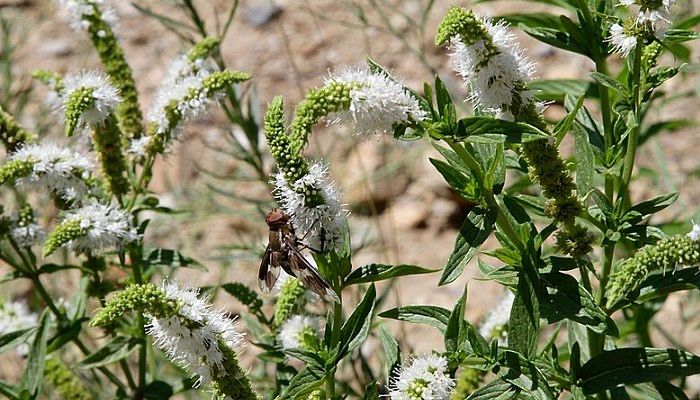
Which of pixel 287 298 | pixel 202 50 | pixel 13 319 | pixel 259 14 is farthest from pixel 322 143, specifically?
pixel 287 298

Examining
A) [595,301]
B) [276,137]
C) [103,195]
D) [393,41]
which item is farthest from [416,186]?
[276,137]

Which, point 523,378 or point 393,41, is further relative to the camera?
point 393,41

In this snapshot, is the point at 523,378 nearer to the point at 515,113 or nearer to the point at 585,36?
the point at 515,113

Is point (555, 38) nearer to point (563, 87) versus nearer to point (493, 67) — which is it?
point (493, 67)

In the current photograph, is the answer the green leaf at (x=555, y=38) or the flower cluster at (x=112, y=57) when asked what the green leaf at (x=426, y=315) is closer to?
the green leaf at (x=555, y=38)

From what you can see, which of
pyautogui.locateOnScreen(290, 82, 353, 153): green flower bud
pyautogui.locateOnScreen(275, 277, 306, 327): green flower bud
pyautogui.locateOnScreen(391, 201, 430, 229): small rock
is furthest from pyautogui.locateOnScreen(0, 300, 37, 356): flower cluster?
pyautogui.locateOnScreen(391, 201, 430, 229): small rock
